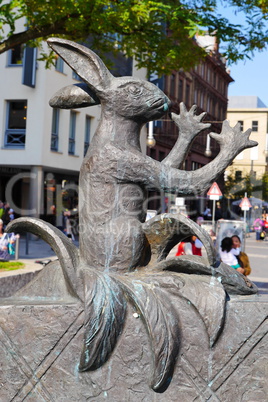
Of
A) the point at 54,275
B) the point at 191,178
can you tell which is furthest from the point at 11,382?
the point at 191,178

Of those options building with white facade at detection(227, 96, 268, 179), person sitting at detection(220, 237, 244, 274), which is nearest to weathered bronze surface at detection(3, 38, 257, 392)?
person sitting at detection(220, 237, 244, 274)

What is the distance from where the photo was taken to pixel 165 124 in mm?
37719

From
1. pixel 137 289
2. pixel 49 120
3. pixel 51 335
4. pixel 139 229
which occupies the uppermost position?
pixel 49 120

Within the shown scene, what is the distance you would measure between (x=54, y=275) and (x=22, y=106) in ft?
66.6

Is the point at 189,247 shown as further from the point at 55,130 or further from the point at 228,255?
→ the point at 55,130

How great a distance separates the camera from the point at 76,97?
3.77 metres

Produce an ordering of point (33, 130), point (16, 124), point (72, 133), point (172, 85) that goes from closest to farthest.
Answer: point (33, 130), point (16, 124), point (72, 133), point (172, 85)

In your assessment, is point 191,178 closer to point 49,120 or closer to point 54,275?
point 54,275

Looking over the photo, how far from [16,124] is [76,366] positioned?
20747 mm

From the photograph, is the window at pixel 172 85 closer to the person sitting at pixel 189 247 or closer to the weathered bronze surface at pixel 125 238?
the person sitting at pixel 189 247

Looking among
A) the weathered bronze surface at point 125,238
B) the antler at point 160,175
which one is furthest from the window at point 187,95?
the antler at point 160,175

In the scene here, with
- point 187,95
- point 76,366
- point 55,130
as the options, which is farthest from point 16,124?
point 187,95

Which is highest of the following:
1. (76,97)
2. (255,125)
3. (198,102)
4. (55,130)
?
(255,125)

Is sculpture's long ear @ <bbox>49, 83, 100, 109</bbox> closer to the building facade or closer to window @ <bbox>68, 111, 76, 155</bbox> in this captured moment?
window @ <bbox>68, 111, 76, 155</bbox>
